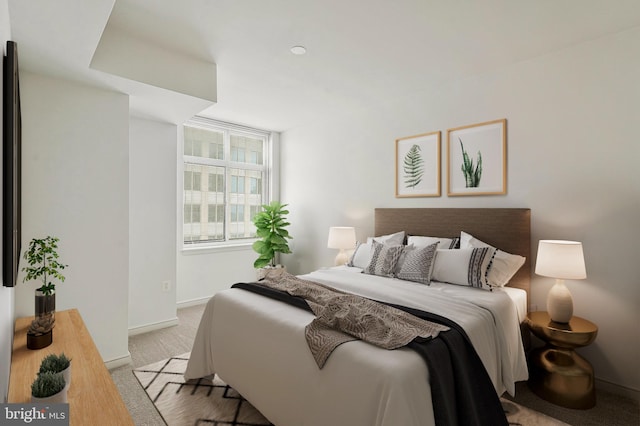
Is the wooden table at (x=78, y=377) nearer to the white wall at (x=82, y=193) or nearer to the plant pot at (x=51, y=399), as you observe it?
the plant pot at (x=51, y=399)

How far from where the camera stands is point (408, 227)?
3576 millimetres

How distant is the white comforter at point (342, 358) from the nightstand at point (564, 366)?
0.23 m

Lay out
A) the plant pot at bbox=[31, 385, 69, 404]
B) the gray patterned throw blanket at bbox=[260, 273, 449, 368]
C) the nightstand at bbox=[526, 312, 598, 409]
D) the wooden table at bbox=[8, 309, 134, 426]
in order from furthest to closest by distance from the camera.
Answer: the nightstand at bbox=[526, 312, 598, 409], the gray patterned throw blanket at bbox=[260, 273, 449, 368], the wooden table at bbox=[8, 309, 134, 426], the plant pot at bbox=[31, 385, 69, 404]

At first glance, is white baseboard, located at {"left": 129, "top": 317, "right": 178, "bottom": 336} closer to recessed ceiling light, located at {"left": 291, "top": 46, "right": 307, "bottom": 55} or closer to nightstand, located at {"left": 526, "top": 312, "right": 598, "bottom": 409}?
recessed ceiling light, located at {"left": 291, "top": 46, "right": 307, "bottom": 55}

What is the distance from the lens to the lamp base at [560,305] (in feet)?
7.65

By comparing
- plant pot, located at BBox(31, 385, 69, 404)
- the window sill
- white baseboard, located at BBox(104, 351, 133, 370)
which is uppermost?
the window sill

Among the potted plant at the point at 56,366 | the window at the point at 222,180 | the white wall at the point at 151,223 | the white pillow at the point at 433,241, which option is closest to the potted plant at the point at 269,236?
the window at the point at 222,180

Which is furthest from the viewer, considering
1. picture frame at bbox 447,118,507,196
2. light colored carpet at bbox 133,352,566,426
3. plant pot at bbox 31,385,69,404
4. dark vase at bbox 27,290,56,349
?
picture frame at bbox 447,118,507,196

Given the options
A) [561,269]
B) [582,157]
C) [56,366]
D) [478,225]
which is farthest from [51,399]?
[582,157]

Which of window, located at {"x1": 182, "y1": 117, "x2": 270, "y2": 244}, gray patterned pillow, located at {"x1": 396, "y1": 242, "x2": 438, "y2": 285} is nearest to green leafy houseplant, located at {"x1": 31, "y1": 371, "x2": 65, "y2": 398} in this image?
gray patterned pillow, located at {"x1": 396, "y1": 242, "x2": 438, "y2": 285}

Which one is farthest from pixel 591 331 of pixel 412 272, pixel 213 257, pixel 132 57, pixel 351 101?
pixel 213 257

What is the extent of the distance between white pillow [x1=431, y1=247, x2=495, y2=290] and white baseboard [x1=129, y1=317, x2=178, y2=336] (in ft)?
9.65

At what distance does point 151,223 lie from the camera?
143 inches

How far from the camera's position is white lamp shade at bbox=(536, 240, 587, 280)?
2260 millimetres
